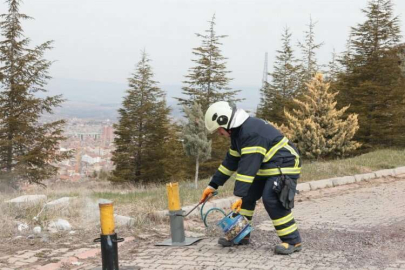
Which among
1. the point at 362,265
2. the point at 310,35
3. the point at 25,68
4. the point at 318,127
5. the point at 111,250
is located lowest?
the point at 362,265

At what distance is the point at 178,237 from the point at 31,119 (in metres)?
20.9

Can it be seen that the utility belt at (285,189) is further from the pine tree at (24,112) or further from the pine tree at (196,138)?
the pine tree at (24,112)

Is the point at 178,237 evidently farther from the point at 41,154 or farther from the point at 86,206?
the point at 41,154

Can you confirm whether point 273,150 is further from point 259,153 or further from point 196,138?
point 196,138

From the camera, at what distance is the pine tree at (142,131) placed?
33.0 metres

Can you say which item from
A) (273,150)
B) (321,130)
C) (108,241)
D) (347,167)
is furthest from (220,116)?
(321,130)

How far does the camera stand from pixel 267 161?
212 inches

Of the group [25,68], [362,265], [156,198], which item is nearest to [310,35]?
[25,68]

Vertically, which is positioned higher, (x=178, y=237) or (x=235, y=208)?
(x=235, y=208)

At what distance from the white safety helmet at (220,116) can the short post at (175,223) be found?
1.08 m

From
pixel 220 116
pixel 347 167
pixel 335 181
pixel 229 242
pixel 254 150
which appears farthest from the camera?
pixel 347 167

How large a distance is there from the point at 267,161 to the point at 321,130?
1224cm

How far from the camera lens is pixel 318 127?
673 inches

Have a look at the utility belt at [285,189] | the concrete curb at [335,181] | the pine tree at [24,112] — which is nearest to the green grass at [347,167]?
the concrete curb at [335,181]
